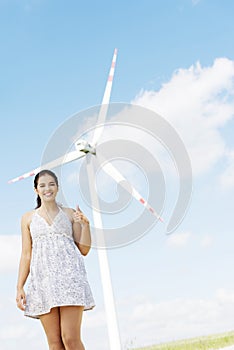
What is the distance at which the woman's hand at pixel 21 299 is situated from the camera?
3.97 m

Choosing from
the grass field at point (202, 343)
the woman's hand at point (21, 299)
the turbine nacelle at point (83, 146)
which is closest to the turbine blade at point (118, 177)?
the turbine nacelle at point (83, 146)

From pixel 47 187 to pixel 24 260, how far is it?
56 cm

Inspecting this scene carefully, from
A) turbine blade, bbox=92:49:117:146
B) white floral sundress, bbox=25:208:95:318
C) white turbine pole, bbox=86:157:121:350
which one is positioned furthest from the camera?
turbine blade, bbox=92:49:117:146

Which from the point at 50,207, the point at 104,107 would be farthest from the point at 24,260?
the point at 104,107

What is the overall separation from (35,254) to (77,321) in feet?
1.90

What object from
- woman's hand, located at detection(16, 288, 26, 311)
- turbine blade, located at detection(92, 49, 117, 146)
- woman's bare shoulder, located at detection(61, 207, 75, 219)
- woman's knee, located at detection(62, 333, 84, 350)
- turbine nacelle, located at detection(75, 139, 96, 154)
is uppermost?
turbine blade, located at detection(92, 49, 117, 146)

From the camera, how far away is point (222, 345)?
7.80 meters

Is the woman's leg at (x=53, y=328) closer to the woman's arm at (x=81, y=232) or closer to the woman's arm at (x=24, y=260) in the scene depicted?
the woman's arm at (x=24, y=260)

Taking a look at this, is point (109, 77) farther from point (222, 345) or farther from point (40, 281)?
point (40, 281)

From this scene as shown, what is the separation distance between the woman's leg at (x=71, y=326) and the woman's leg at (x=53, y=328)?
56mm

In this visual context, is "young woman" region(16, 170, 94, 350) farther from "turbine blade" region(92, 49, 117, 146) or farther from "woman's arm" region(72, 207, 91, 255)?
"turbine blade" region(92, 49, 117, 146)

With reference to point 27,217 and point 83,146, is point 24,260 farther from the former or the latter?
point 83,146

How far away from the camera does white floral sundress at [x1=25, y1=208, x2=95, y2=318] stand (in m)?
3.87

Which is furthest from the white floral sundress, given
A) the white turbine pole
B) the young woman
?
the white turbine pole
